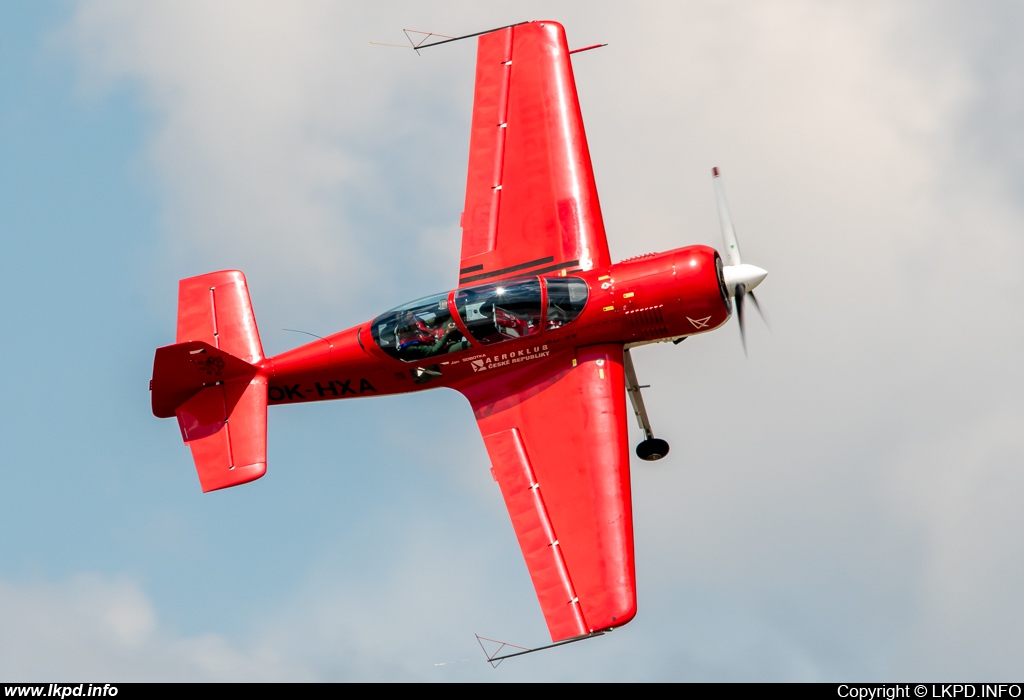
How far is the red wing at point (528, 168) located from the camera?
27.5 meters

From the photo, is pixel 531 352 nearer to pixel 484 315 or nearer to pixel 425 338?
pixel 484 315

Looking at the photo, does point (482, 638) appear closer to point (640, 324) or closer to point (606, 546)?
point (606, 546)

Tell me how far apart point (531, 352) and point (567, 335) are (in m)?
0.70

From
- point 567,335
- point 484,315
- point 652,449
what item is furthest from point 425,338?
point 652,449

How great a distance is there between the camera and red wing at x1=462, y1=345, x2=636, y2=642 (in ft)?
A: 78.8

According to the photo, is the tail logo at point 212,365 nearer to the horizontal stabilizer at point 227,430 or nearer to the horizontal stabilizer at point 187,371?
the horizontal stabilizer at point 187,371

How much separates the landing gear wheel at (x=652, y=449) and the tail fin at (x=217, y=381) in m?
6.54

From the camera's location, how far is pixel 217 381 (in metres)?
27.3

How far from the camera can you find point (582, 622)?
23.8 m

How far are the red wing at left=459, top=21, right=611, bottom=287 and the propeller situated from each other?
2146mm

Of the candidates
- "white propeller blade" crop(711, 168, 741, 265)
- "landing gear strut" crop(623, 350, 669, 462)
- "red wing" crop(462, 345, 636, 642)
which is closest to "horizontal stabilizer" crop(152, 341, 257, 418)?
"red wing" crop(462, 345, 636, 642)

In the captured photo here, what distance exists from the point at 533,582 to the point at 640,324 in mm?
4735

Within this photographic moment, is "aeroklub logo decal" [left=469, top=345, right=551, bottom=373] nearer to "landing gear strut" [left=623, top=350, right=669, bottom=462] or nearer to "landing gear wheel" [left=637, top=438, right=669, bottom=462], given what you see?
"landing gear strut" [left=623, top=350, right=669, bottom=462]
